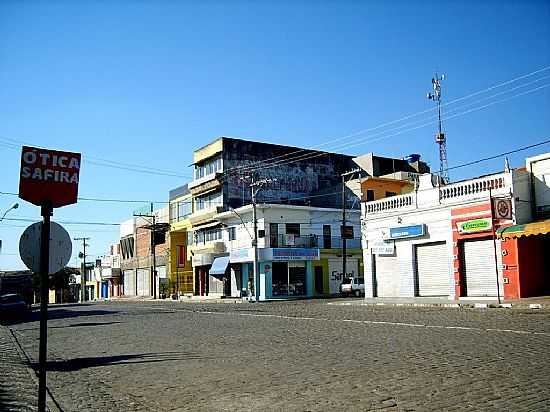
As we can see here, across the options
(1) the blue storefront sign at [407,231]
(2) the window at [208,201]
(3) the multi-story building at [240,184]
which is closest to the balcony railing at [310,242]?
(3) the multi-story building at [240,184]

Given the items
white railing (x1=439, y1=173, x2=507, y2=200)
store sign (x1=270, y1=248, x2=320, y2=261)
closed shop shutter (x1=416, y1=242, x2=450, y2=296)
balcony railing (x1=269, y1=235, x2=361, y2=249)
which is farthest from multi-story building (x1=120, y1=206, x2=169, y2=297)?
white railing (x1=439, y1=173, x2=507, y2=200)

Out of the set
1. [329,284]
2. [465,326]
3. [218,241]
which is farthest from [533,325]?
[218,241]

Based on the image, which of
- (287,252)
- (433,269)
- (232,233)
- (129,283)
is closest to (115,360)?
(433,269)

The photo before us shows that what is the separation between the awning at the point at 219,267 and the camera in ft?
171

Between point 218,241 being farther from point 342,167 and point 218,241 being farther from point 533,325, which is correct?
point 533,325

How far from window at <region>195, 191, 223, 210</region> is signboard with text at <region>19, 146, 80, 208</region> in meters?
49.0

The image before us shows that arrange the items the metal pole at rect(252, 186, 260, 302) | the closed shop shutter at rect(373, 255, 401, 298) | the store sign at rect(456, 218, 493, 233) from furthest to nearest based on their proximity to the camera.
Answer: the metal pole at rect(252, 186, 260, 302)
the closed shop shutter at rect(373, 255, 401, 298)
the store sign at rect(456, 218, 493, 233)

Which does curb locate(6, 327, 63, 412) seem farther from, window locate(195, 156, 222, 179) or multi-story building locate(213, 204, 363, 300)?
window locate(195, 156, 222, 179)

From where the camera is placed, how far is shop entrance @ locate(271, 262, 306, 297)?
4875cm

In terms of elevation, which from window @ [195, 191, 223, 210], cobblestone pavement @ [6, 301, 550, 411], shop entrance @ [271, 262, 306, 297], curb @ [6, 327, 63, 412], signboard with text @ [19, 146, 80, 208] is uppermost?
window @ [195, 191, 223, 210]

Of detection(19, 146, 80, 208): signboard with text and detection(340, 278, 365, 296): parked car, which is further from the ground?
detection(19, 146, 80, 208): signboard with text

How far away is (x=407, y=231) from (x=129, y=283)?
55.7 meters

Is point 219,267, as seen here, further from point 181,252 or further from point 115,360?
point 115,360

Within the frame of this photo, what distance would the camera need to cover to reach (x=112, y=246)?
292 ft
